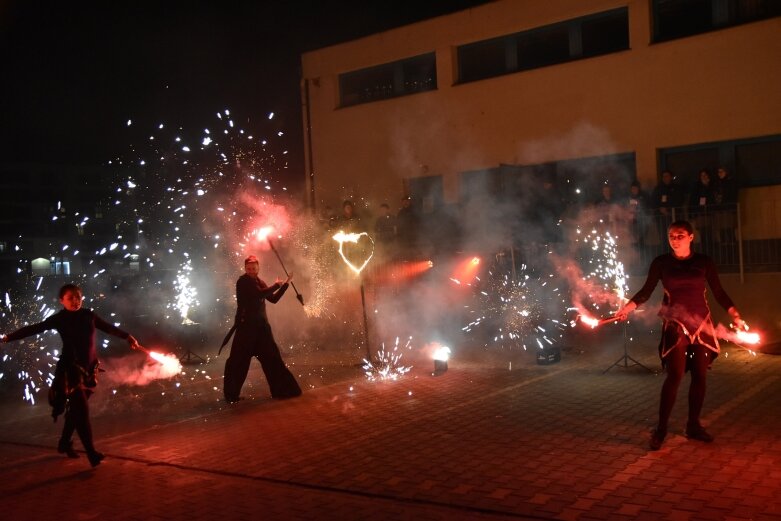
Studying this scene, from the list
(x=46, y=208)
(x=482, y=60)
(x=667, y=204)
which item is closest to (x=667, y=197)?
(x=667, y=204)

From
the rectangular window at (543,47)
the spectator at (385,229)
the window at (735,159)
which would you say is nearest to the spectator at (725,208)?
the window at (735,159)

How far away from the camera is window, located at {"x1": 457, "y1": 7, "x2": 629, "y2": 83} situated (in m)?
15.8

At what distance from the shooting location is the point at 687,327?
6.53 metres

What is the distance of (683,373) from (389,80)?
1432 cm

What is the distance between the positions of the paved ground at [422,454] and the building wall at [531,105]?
5.79 m

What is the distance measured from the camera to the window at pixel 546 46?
1578 centimetres

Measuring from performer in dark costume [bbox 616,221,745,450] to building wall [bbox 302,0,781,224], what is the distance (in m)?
8.45

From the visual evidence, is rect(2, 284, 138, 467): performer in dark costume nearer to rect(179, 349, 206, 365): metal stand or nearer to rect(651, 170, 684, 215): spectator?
rect(179, 349, 206, 365): metal stand

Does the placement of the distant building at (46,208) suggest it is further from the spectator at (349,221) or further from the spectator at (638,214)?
the spectator at (638,214)

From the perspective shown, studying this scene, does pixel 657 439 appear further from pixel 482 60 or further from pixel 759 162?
pixel 482 60

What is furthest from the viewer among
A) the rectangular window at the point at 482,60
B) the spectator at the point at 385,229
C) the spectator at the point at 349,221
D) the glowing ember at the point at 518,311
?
the rectangular window at the point at 482,60

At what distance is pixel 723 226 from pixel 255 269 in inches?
314

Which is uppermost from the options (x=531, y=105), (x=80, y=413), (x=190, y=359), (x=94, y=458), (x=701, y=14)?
(x=701, y=14)

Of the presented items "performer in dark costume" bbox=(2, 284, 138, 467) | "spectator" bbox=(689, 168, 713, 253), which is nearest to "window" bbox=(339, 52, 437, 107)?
"spectator" bbox=(689, 168, 713, 253)
